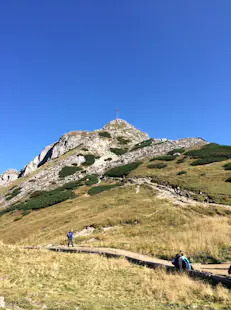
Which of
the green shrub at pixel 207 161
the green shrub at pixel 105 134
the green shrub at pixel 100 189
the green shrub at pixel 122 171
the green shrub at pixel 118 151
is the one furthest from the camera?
the green shrub at pixel 105 134

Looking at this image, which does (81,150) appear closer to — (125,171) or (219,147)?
(125,171)

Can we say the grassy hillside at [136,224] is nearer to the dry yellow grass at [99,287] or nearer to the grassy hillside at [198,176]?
the dry yellow grass at [99,287]

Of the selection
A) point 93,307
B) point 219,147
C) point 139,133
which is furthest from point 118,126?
point 93,307

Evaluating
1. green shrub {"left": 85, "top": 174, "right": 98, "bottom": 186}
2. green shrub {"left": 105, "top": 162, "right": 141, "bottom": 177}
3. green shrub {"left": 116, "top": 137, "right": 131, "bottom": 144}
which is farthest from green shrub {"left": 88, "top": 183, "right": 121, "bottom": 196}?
green shrub {"left": 116, "top": 137, "right": 131, "bottom": 144}

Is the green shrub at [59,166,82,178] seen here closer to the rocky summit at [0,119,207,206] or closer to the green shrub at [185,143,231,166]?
the rocky summit at [0,119,207,206]

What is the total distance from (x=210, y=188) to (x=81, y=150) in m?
64.9

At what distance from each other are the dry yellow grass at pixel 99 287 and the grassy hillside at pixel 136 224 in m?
4.63

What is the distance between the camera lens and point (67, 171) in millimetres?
78062

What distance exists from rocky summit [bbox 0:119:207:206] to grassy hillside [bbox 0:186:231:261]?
83.8ft

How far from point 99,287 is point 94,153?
83.0 metres

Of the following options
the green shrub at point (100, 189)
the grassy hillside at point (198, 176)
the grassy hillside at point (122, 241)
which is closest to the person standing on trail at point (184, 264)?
the grassy hillside at point (122, 241)

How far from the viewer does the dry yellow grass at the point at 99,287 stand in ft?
28.9

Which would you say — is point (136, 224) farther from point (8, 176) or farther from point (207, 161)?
point (8, 176)

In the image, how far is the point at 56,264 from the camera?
16.6 meters
